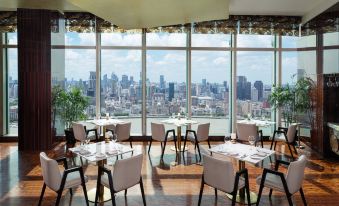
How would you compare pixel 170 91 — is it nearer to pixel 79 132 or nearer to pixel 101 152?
pixel 79 132

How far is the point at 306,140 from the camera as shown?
7.23 m

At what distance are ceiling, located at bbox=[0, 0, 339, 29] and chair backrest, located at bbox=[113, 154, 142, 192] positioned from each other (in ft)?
Result: 9.34

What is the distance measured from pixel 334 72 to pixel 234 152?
11.7ft

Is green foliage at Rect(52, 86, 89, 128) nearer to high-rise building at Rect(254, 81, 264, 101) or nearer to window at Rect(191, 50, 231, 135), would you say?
window at Rect(191, 50, 231, 135)

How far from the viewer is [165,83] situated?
848 centimetres

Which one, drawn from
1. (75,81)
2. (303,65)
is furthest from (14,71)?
(303,65)

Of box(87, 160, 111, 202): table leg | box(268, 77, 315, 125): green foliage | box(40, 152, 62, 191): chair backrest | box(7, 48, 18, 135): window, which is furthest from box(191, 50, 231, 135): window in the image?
box(40, 152, 62, 191): chair backrest

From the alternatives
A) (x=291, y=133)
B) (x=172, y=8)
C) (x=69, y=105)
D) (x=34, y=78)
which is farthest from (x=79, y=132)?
(x=291, y=133)

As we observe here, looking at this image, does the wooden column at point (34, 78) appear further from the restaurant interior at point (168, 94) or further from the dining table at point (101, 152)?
the dining table at point (101, 152)

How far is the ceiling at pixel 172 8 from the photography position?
5.20 metres

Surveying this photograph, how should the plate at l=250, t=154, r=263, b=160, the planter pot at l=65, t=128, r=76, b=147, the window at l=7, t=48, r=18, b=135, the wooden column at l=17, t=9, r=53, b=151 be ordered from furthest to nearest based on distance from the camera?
the window at l=7, t=48, r=18, b=135 → the wooden column at l=17, t=9, r=53, b=151 → the planter pot at l=65, t=128, r=76, b=147 → the plate at l=250, t=154, r=263, b=160

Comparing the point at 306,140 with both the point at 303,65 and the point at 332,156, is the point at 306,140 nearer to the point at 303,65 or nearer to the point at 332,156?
the point at 332,156

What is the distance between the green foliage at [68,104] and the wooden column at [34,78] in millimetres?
315

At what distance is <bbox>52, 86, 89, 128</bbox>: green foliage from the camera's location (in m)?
7.31
